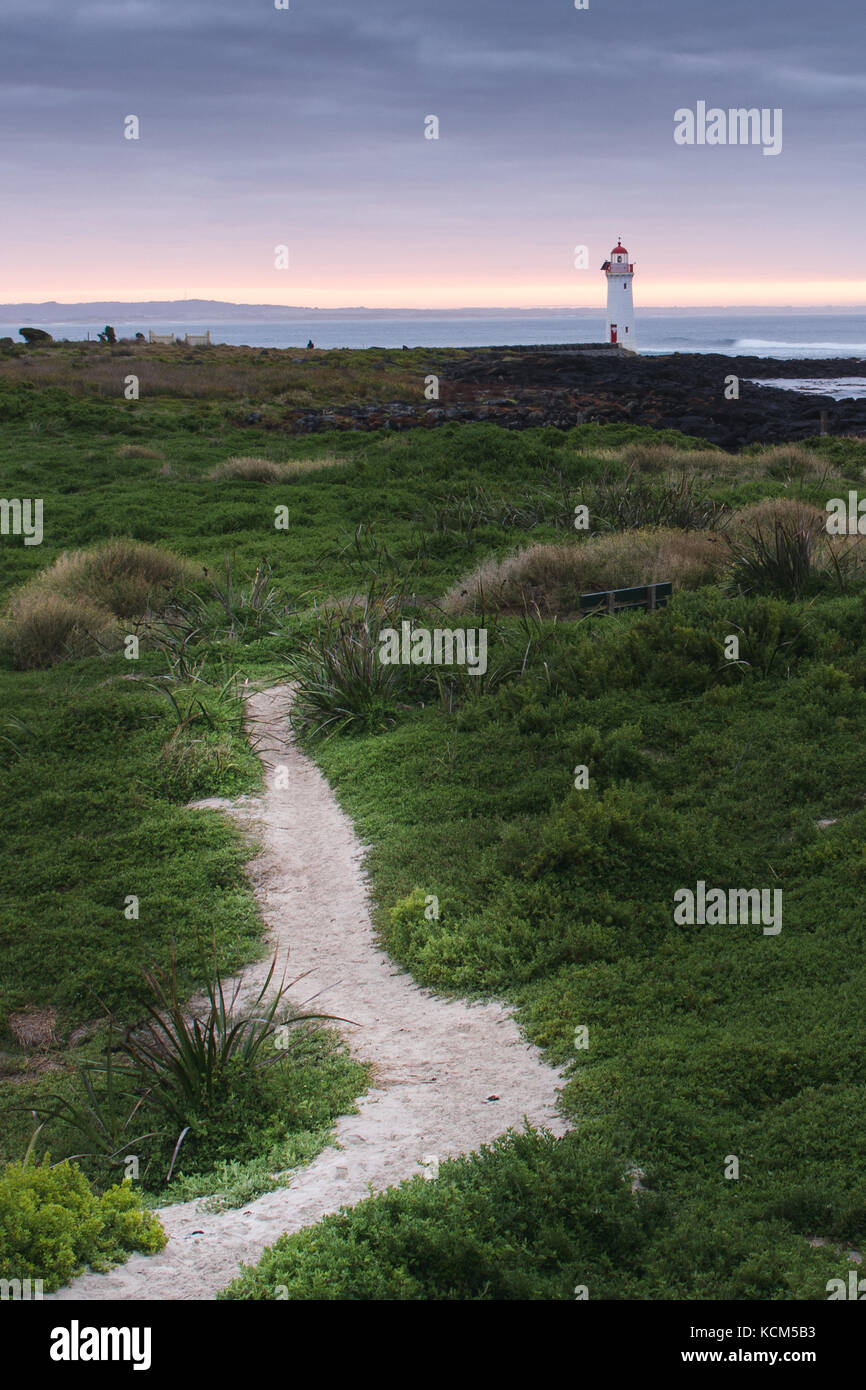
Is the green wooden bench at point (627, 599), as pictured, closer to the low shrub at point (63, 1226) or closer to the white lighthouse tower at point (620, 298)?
the low shrub at point (63, 1226)

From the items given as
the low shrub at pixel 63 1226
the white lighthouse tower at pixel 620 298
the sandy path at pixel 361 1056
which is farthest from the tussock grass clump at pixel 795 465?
the white lighthouse tower at pixel 620 298

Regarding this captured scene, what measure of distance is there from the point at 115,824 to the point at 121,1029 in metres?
2.67

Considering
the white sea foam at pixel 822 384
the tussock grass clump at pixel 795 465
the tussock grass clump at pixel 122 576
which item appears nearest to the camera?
the tussock grass clump at pixel 122 576

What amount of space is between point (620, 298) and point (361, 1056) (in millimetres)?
70911

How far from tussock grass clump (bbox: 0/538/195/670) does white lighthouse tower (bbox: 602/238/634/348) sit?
5831 cm

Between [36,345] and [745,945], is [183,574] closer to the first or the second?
[745,945]

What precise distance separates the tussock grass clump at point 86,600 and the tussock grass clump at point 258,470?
7976 millimetres

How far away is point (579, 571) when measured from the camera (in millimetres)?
13258

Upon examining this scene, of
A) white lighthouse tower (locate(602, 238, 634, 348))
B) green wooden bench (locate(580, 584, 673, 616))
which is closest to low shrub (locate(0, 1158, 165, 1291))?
green wooden bench (locate(580, 584, 673, 616))

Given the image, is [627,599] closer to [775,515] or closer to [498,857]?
[775,515]

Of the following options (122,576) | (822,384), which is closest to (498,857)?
(122,576)

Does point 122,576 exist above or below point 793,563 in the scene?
below

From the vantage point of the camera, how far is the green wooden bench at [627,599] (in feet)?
37.8

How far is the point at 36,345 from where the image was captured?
61.8 meters
